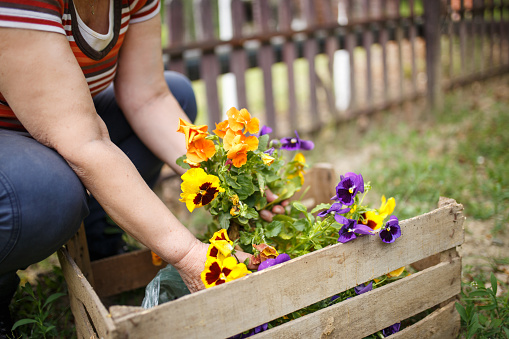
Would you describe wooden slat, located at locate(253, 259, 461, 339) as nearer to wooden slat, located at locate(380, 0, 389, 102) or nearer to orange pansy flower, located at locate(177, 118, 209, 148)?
orange pansy flower, located at locate(177, 118, 209, 148)

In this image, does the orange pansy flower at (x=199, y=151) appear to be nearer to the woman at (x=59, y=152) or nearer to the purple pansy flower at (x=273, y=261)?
the woman at (x=59, y=152)

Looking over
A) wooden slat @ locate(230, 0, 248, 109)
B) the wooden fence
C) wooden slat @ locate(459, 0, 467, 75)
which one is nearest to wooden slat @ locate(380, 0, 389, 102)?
the wooden fence

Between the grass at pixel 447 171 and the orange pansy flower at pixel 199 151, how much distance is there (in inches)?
30.2

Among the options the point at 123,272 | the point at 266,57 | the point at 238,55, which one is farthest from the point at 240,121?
the point at 266,57

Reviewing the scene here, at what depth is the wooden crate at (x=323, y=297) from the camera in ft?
3.28

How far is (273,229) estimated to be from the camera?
135 cm

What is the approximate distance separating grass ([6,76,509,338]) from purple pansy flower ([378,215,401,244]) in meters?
0.40

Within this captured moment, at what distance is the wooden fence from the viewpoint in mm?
3158

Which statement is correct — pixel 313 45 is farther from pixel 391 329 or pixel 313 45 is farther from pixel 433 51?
pixel 391 329

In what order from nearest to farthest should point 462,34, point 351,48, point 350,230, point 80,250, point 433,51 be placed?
1. point 350,230
2. point 80,250
3. point 351,48
4. point 433,51
5. point 462,34

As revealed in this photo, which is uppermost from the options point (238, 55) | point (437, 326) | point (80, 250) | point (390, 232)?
point (238, 55)

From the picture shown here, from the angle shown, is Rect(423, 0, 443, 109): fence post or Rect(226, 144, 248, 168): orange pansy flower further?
Rect(423, 0, 443, 109): fence post

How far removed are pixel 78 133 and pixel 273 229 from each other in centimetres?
61

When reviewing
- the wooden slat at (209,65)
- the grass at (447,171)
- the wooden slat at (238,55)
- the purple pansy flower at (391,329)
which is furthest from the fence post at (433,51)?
the purple pansy flower at (391,329)
